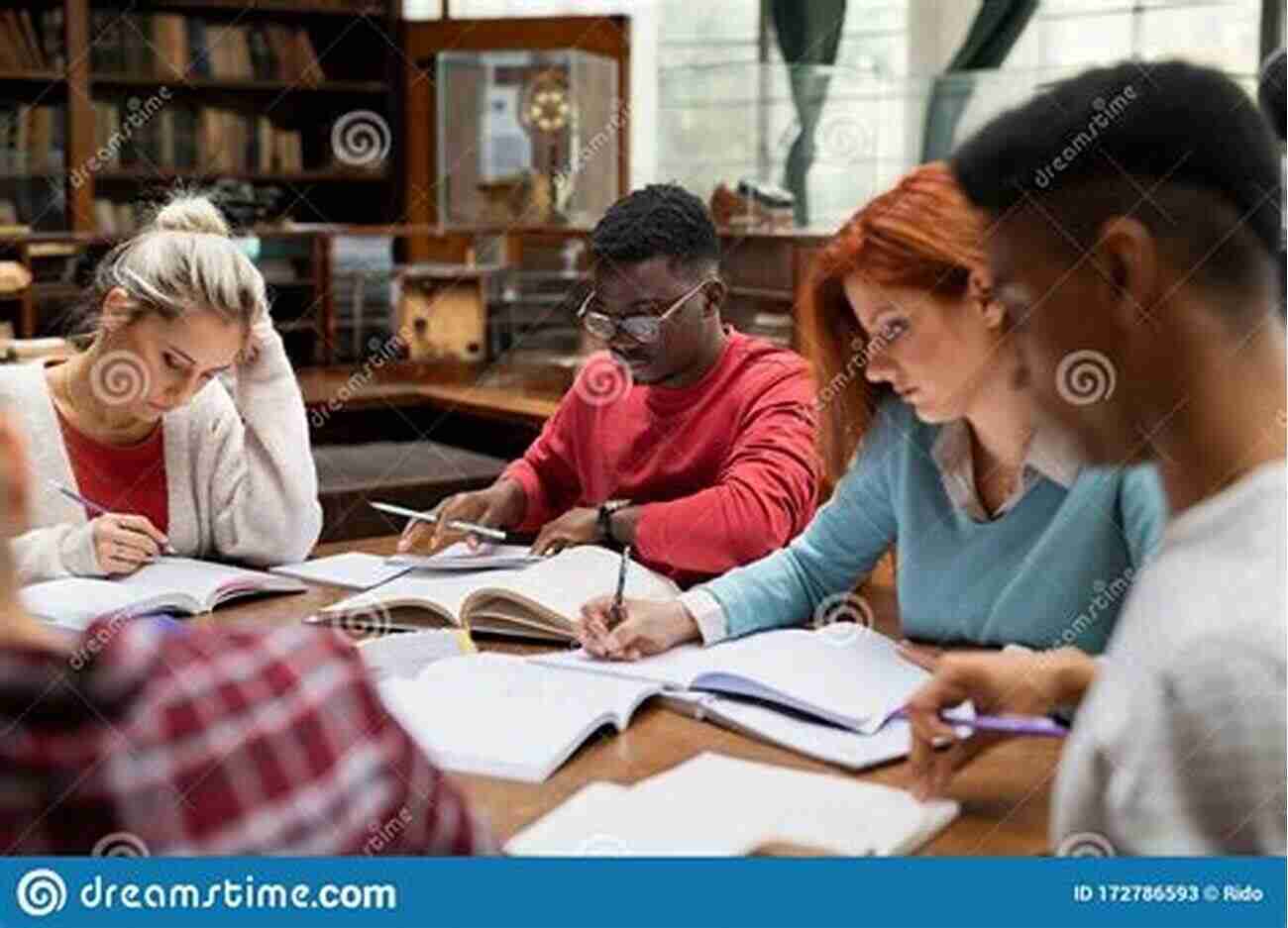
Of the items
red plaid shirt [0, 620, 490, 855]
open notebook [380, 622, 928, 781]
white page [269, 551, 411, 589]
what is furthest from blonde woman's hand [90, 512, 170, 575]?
red plaid shirt [0, 620, 490, 855]

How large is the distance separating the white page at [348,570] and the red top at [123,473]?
0.45ft

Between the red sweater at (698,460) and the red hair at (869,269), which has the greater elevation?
the red hair at (869,269)

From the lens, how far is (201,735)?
104cm

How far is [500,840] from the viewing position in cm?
131

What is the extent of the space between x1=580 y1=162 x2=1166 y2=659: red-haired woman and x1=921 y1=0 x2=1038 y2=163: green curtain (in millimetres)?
43

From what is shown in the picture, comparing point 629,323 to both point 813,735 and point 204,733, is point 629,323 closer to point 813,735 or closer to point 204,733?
point 813,735

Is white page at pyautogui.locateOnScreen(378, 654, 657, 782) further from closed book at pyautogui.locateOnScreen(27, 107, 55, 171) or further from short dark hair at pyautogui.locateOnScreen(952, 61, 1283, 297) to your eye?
closed book at pyautogui.locateOnScreen(27, 107, 55, 171)

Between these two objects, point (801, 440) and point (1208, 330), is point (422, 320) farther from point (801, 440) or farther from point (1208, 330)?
point (1208, 330)

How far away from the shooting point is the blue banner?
1.36 m

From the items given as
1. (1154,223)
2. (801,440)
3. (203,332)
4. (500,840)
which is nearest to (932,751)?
(500,840)

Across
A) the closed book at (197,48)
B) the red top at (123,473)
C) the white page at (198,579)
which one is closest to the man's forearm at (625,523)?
the white page at (198,579)

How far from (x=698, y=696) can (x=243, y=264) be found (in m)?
0.64

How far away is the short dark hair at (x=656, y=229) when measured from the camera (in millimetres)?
1808

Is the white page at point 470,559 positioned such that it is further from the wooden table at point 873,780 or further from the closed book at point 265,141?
the closed book at point 265,141
